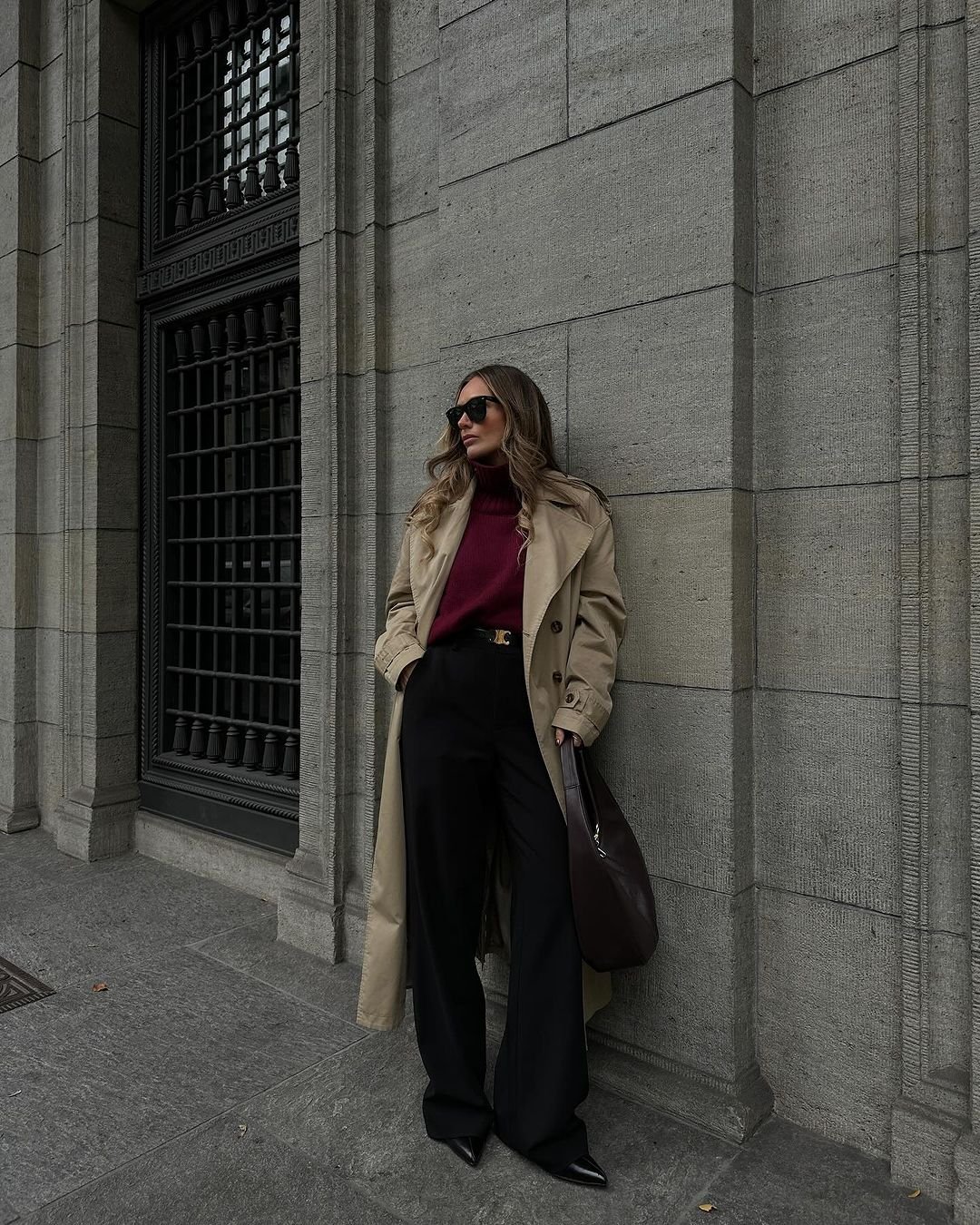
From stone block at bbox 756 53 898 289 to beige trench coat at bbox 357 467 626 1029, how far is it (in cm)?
115

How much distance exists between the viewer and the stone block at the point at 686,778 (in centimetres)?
339

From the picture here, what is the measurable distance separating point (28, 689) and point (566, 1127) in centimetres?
563

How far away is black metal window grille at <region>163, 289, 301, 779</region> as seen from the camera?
19.5 feet

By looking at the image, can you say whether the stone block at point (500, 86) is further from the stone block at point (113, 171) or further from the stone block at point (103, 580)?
the stone block at point (103, 580)

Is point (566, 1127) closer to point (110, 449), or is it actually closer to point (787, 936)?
point (787, 936)

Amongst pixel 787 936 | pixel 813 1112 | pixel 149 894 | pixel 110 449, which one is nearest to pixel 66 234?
pixel 110 449

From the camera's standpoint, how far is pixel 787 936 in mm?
3434

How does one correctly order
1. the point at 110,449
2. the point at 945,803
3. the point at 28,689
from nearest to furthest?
1. the point at 945,803
2. the point at 110,449
3. the point at 28,689

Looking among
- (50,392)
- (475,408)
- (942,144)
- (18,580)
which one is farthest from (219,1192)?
(50,392)

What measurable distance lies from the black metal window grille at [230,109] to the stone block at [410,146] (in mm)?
1204

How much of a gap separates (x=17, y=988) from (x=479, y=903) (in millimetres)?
2535

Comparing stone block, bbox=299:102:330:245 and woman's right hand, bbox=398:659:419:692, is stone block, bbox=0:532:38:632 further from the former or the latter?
woman's right hand, bbox=398:659:419:692

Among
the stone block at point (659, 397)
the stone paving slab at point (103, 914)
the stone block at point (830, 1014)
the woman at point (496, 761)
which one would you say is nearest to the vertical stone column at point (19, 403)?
the stone paving slab at point (103, 914)

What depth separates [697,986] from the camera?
3479mm
